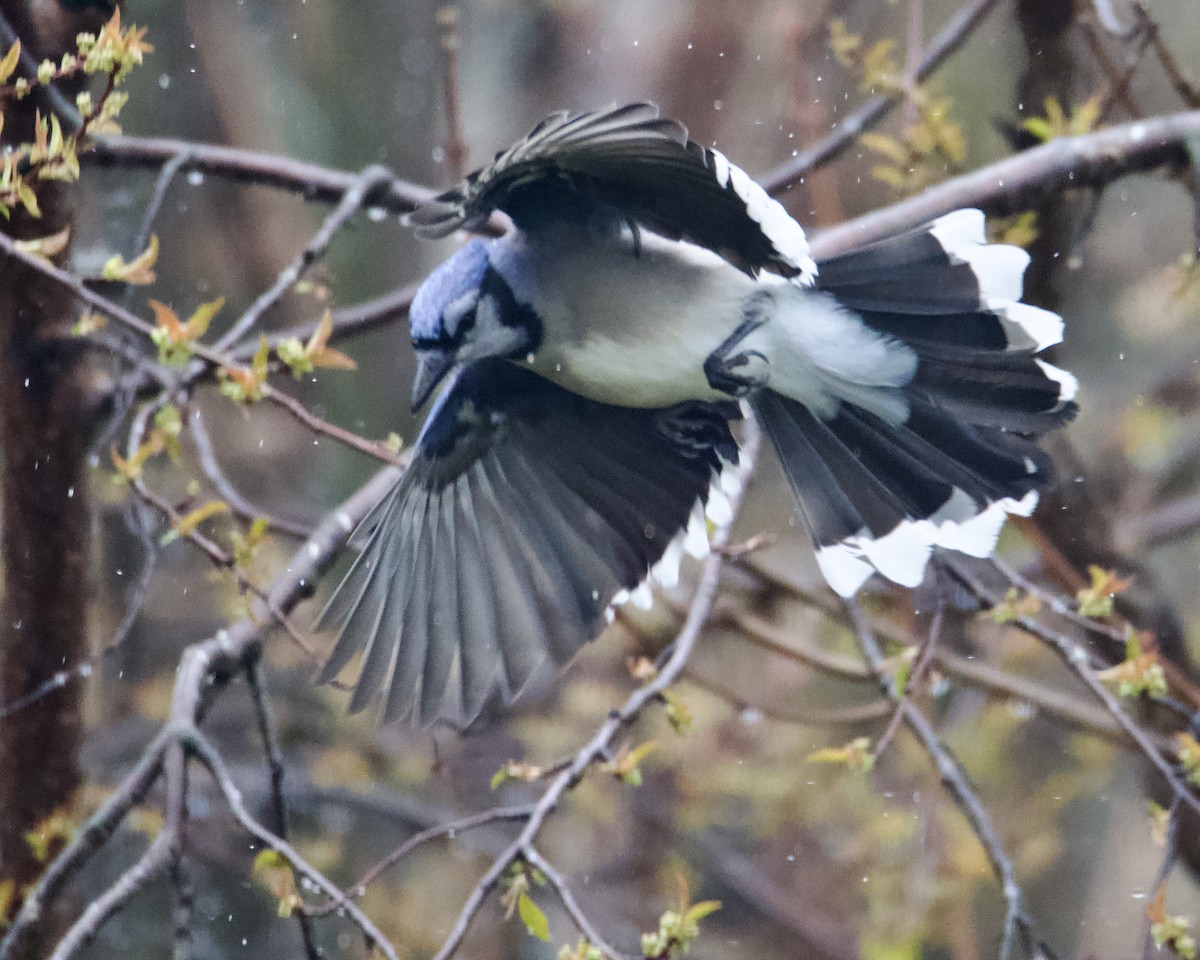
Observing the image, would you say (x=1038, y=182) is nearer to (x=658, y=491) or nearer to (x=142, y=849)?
(x=658, y=491)

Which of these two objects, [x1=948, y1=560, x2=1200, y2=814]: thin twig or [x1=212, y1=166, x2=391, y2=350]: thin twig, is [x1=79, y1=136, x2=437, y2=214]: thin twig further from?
[x1=948, y1=560, x2=1200, y2=814]: thin twig

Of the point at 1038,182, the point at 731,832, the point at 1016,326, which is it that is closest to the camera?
the point at 1016,326

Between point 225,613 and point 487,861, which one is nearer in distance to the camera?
point 225,613

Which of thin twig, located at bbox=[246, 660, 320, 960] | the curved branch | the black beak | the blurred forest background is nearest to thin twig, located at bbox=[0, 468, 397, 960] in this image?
thin twig, located at bbox=[246, 660, 320, 960]

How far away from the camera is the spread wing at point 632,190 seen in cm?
76

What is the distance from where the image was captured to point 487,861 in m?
1.91

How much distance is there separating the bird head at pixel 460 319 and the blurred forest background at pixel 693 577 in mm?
628

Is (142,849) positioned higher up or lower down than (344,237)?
lower down

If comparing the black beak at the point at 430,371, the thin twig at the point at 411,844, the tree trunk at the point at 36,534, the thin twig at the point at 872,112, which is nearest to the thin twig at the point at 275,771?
the thin twig at the point at 411,844

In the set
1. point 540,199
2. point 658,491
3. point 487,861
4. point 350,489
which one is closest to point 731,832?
point 487,861

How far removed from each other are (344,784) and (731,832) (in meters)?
0.63

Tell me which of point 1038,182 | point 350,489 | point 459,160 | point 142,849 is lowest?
point 142,849

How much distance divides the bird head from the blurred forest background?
2.06 ft

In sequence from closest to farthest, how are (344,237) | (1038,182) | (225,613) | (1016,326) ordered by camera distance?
1. (1016,326)
2. (1038,182)
3. (225,613)
4. (344,237)
